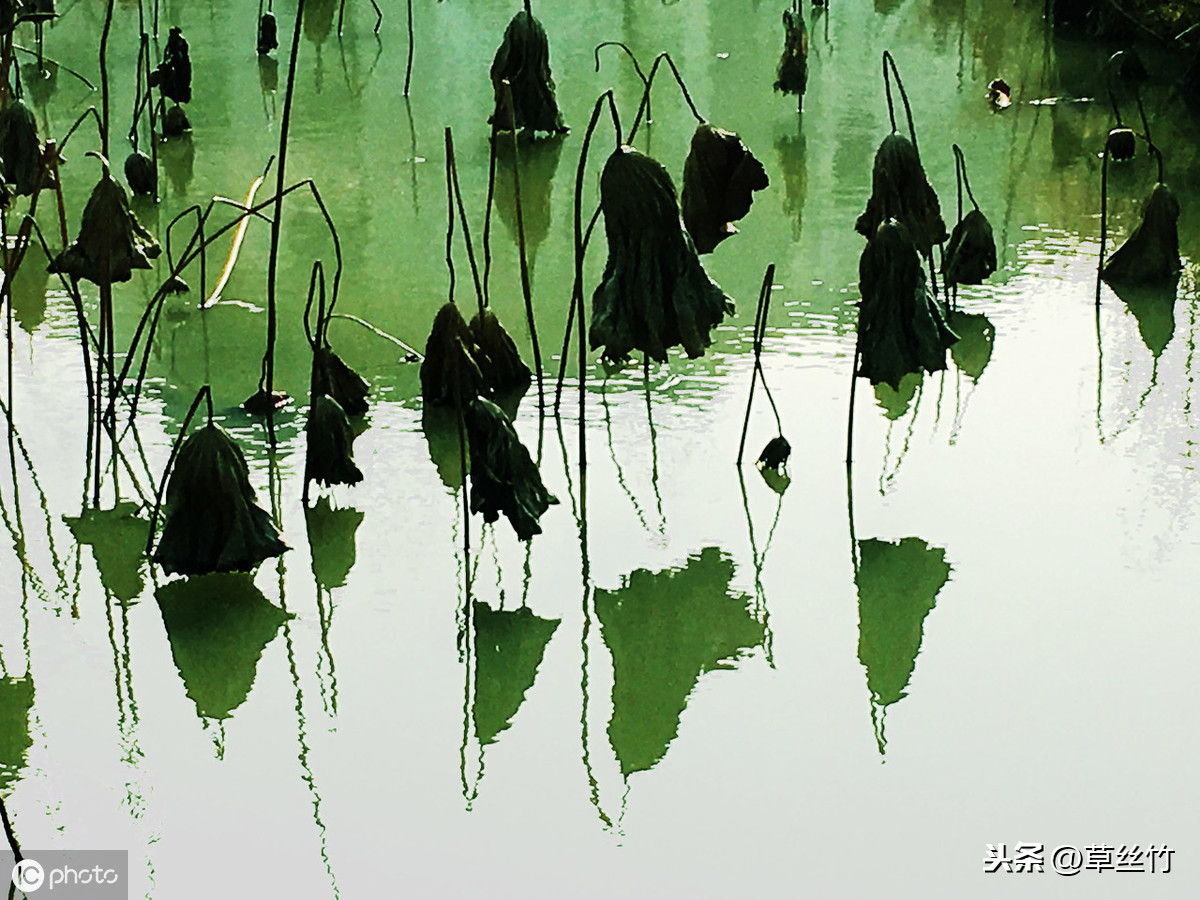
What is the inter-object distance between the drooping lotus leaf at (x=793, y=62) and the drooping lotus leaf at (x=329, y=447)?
2.35m

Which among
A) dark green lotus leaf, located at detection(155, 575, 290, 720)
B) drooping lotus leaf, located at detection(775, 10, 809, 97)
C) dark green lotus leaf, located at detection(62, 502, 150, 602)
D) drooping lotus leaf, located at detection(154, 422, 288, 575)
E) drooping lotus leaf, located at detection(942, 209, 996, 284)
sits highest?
drooping lotus leaf, located at detection(775, 10, 809, 97)

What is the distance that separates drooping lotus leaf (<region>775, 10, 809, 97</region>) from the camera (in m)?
4.31

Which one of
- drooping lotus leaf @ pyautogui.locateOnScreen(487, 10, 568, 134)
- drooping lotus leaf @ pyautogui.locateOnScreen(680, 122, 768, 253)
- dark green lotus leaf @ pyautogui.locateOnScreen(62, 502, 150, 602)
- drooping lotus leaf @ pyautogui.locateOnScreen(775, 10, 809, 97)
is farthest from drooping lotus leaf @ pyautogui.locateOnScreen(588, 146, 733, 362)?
drooping lotus leaf @ pyautogui.locateOnScreen(775, 10, 809, 97)

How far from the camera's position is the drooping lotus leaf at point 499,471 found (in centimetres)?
206

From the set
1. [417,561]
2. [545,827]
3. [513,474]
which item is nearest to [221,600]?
[417,561]

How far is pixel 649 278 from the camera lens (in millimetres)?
2094

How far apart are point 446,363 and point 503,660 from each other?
2.38 ft

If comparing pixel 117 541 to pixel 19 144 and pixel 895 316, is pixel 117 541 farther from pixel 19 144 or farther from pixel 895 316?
pixel 895 316

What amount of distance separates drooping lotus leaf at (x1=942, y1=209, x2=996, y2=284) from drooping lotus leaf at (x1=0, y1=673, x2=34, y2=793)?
1.70 meters

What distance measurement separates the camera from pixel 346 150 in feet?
13.5

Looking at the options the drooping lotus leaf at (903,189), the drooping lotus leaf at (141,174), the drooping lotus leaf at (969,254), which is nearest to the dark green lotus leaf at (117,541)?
the drooping lotus leaf at (903,189)

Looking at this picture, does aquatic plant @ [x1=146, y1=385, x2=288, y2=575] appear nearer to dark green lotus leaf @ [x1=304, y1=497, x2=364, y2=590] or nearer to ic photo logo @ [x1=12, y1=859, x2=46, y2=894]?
dark green lotus leaf @ [x1=304, y1=497, x2=364, y2=590]

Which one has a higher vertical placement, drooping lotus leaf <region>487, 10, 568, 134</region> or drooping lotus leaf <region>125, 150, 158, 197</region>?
drooping lotus leaf <region>487, 10, 568, 134</region>

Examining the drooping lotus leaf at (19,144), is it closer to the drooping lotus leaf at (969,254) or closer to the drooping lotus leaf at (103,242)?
the drooping lotus leaf at (103,242)
